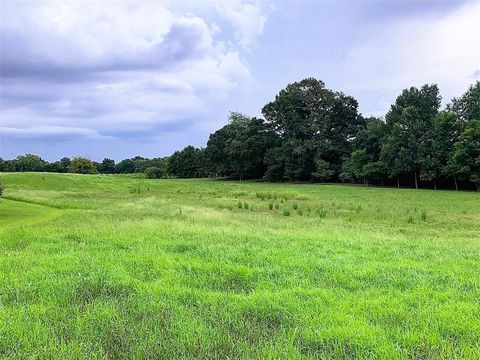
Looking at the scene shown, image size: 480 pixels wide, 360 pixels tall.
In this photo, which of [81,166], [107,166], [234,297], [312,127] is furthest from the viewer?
[107,166]

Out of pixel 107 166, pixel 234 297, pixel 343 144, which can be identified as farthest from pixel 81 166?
pixel 234 297

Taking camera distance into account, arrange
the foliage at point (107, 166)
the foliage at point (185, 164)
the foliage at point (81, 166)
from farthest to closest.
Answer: the foliage at point (107, 166) → the foliage at point (81, 166) → the foliage at point (185, 164)

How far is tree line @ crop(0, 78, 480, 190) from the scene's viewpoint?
181ft

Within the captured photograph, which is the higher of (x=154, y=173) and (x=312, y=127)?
(x=312, y=127)

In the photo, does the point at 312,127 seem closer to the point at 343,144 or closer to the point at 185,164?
the point at 343,144

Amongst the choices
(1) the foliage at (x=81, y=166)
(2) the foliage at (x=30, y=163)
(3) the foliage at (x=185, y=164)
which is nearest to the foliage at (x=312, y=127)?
(3) the foliage at (x=185, y=164)

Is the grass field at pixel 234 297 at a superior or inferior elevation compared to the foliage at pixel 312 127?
inferior

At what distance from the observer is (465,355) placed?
455 centimetres

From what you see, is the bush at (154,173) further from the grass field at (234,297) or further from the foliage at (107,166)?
the grass field at (234,297)

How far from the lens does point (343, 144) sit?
7638 centimetres

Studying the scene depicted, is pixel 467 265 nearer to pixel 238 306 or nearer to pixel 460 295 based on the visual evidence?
pixel 460 295

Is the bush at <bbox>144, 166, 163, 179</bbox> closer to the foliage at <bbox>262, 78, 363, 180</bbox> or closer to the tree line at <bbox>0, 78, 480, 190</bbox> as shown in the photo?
the tree line at <bbox>0, 78, 480, 190</bbox>

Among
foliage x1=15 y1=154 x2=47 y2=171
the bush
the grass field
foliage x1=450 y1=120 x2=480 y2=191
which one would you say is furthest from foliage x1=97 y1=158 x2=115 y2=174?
the grass field

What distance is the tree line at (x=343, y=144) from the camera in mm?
55250
